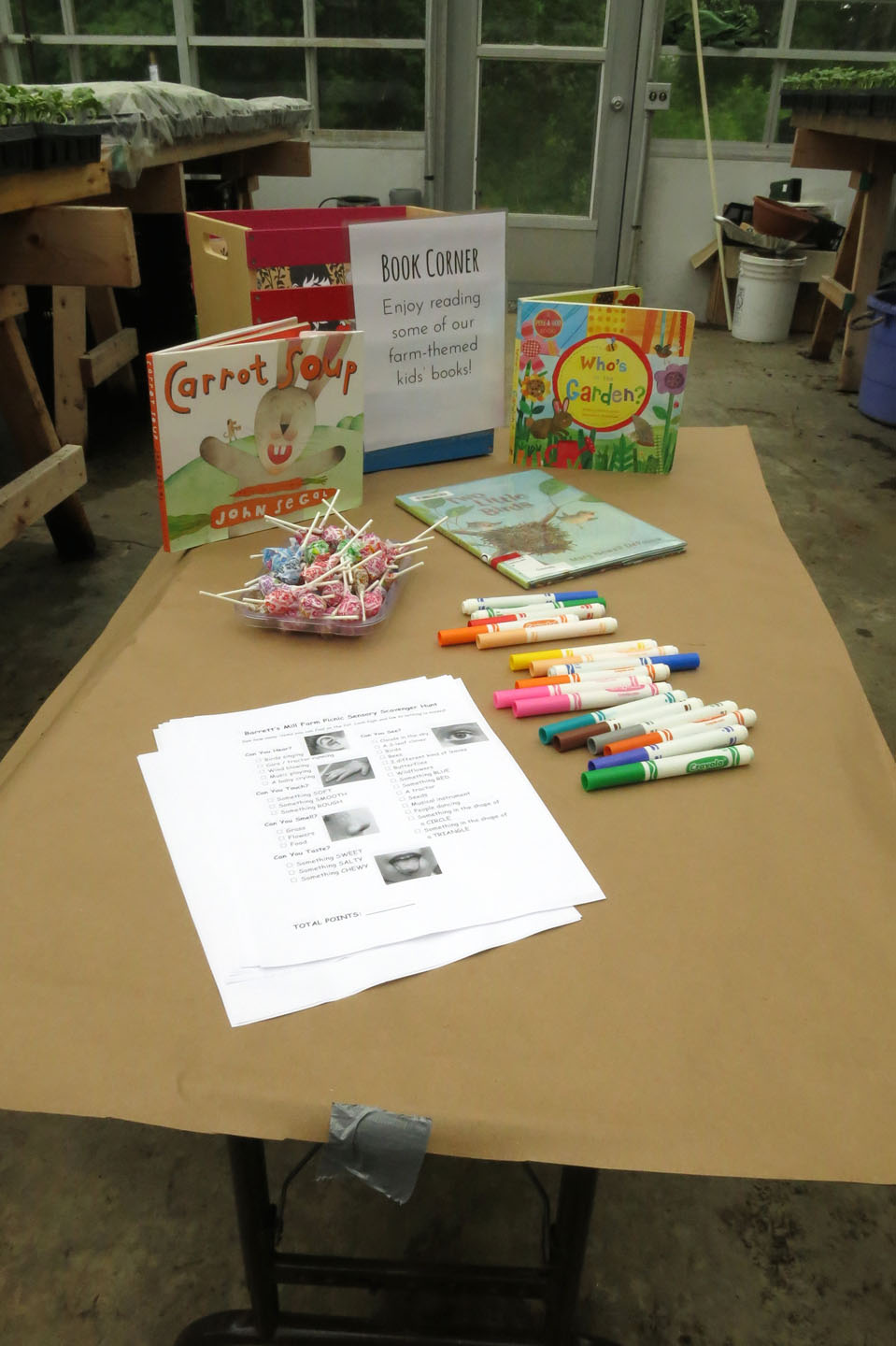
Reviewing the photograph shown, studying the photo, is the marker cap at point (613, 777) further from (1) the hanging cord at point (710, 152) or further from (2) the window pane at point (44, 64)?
(2) the window pane at point (44, 64)

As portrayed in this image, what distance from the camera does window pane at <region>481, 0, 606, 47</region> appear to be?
13.8 feet

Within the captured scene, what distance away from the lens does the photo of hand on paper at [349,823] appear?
691 mm

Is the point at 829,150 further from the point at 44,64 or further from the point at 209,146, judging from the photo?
the point at 44,64

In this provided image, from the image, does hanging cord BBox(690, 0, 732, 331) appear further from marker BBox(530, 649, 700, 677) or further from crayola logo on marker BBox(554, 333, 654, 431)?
marker BBox(530, 649, 700, 677)

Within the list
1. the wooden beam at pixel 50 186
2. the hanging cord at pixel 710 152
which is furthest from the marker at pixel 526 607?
the hanging cord at pixel 710 152

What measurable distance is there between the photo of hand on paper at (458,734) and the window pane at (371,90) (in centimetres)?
440

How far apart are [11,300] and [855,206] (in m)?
3.16

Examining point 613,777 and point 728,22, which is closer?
point 613,777

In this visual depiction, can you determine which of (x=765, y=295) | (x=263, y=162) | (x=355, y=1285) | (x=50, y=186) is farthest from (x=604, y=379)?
(x=765, y=295)

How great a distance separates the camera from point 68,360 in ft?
8.99

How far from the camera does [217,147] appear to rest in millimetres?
3016

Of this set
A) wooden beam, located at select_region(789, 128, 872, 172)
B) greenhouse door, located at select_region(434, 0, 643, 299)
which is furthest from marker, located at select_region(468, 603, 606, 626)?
greenhouse door, located at select_region(434, 0, 643, 299)

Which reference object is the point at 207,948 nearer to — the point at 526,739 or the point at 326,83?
the point at 526,739

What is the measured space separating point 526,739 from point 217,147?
9.46 ft
